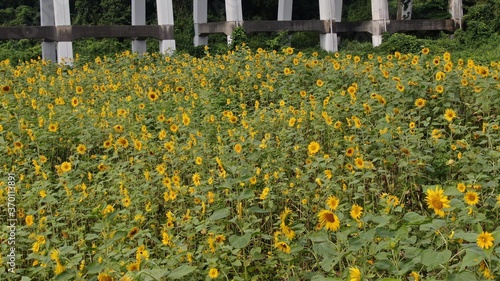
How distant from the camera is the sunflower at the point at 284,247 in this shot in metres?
2.72

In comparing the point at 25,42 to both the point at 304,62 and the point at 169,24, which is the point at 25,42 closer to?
the point at 169,24

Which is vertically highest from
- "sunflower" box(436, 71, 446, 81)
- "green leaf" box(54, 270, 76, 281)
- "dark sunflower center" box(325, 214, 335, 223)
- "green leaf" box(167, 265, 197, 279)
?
"sunflower" box(436, 71, 446, 81)

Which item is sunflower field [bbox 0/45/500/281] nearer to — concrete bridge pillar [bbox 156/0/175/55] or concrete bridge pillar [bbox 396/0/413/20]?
concrete bridge pillar [bbox 156/0/175/55]

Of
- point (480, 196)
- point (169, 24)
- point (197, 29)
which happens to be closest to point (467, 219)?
point (480, 196)

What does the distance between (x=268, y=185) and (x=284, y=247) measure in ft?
3.19

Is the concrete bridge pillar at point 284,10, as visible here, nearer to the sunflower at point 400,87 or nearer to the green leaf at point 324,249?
the sunflower at point 400,87

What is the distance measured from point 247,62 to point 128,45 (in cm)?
1167

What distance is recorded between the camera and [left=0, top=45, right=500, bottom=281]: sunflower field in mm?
2631

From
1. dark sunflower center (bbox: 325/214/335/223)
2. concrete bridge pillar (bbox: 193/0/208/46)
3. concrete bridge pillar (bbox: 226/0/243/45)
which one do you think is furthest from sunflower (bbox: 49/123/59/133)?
concrete bridge pillar (bbox: 193/0/208/46)

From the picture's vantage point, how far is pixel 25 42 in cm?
2050

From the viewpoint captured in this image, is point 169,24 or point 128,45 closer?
point 169,24

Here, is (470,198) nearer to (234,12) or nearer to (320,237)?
(320,237)

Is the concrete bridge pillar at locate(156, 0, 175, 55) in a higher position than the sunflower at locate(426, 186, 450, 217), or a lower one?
higher

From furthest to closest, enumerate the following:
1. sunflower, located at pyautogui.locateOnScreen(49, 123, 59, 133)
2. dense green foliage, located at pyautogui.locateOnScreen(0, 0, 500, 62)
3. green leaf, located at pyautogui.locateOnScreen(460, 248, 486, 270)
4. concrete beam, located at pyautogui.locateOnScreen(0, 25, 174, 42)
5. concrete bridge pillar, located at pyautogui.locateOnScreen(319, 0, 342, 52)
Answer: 1. concrete bridge pillar, located at pyautogui.locateOnScreen(319, 0, 342, 52)
2. dense green foliage, located at pyautogui.locateOnScreen(0, 0, 500, 62)
3. concrete beam, located at pyautogui.locateOnScreen(0, 25, 174, 42)
4. sunflower, located at pyautogui.locateOnScreen(49, 123, 59, 133)
5. green leaf, located at pyautogui.locateOnScreen(460, 248, 486, 270)
